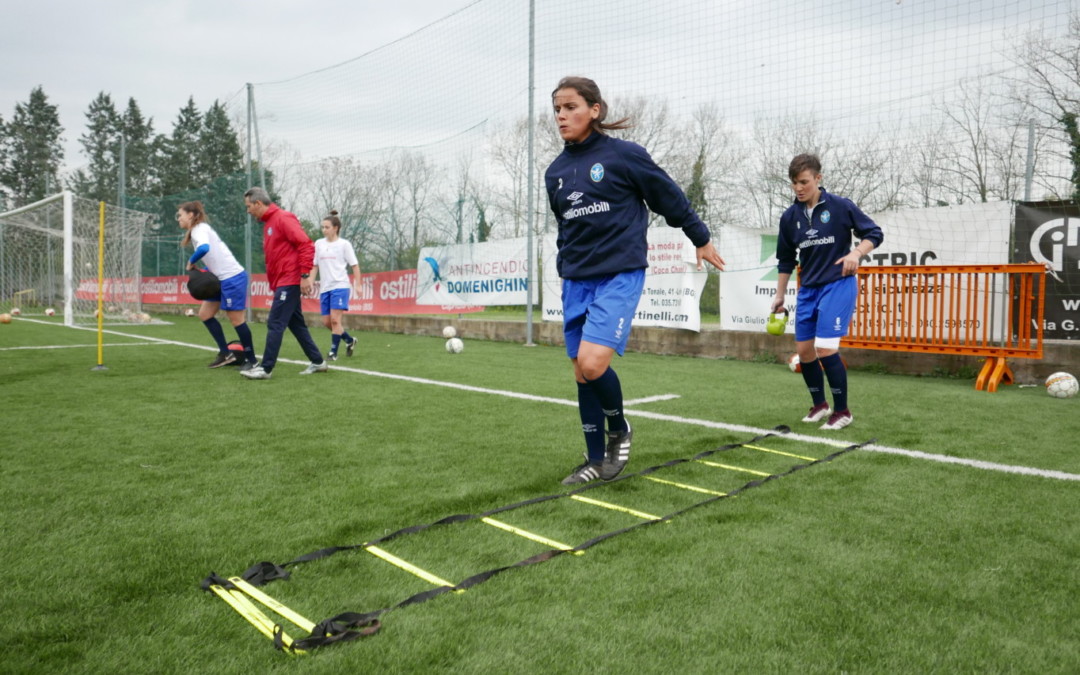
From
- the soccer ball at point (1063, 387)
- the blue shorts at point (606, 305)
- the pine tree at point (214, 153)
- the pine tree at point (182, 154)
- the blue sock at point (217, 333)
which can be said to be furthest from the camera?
the pine tree at point (182, 154)

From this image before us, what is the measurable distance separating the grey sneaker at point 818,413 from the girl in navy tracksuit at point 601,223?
2.10m

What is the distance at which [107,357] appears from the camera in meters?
8.86

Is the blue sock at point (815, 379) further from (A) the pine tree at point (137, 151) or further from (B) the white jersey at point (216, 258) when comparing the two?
(A) the pine tree at point (137, 151)

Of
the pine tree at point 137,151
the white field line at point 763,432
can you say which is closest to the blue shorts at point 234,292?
the white field line at point 763,432

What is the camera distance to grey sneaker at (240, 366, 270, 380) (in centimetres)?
690

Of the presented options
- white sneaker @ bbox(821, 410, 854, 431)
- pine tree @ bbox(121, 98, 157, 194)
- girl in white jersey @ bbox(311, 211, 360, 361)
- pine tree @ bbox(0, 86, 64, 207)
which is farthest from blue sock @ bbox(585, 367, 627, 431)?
pine tree @ bbox(0, 86, 64, 207)

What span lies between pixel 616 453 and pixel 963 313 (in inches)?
239

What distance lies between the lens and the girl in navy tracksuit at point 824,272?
187 inches

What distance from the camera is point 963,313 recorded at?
25.5ft

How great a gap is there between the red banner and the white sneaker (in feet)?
25.9

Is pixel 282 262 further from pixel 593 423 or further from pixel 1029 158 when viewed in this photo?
pixel 1029 158

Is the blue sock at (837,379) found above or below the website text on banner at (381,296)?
below

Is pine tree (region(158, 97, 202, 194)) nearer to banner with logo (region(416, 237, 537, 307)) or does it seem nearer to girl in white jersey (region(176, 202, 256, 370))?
banner with logo (region(416, 237, 537, 307))

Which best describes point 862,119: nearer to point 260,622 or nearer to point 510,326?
point 510,326
